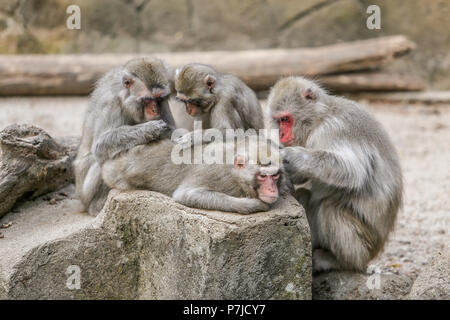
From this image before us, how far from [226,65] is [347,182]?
301 inches

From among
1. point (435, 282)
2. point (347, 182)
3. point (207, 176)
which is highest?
point (207, 176)

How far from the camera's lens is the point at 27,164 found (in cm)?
600

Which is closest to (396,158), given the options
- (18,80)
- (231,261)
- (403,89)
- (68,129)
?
(231,261)

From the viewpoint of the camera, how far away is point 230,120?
571 cm

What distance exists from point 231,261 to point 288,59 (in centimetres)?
875

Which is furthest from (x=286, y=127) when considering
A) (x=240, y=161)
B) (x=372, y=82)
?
(x=372, y=82)

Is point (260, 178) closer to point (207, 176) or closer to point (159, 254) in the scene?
point (207, 176)

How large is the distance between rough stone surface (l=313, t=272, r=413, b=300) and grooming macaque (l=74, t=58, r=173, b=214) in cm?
219

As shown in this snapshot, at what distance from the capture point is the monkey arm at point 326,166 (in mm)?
5121

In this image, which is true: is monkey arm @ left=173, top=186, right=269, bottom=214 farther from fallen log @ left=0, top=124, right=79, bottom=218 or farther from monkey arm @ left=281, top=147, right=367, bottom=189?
fallen log @ left=0, top=124, right=79, bottom=218

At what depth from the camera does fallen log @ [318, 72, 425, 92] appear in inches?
500

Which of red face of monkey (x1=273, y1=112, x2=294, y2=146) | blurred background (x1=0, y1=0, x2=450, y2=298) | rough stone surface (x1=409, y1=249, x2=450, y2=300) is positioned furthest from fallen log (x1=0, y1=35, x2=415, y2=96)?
rough stone surface (x1=409, y1=249, x2=450, y2=300)

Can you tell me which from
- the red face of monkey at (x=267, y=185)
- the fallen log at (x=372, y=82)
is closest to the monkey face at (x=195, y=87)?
the red face of monkey at (x=267, y=185)

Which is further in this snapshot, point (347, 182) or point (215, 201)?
point (347, 182)
